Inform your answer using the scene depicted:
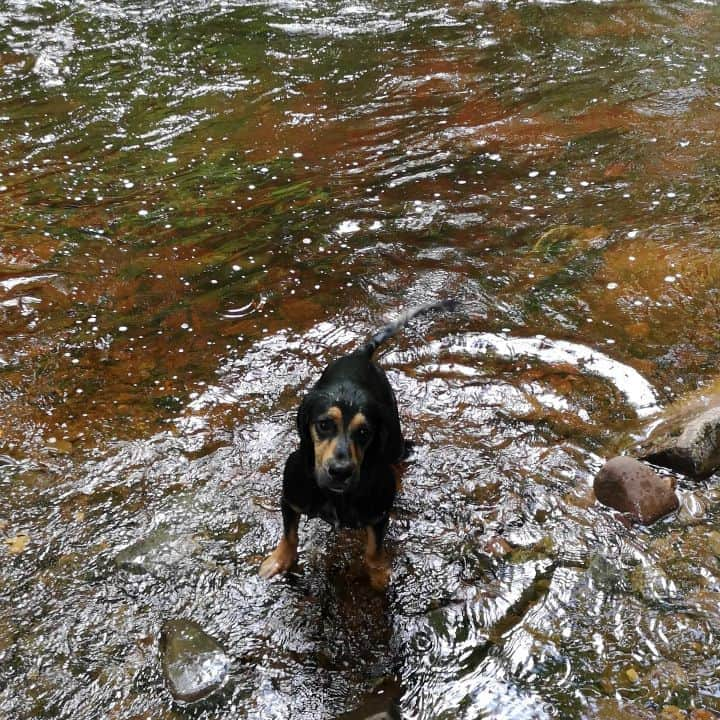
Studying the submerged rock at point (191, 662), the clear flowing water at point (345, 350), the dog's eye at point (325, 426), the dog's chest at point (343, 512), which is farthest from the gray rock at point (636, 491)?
the submerged rock at point (191, 662)

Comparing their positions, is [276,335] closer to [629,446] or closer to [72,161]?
[629,446]

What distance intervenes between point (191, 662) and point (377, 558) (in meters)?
1.01

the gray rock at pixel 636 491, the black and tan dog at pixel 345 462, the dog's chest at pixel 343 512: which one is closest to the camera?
the black and tan dog at pixel 345 462

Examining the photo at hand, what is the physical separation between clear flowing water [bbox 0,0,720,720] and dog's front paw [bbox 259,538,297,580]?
0.24 ft

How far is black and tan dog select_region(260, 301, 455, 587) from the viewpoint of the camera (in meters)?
3.12

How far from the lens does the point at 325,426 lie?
3.16 metres

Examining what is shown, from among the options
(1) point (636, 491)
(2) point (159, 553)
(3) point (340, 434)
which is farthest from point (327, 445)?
(1) point (636, 491)

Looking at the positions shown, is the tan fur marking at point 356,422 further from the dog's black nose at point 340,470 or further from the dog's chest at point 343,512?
the dog's chest at point 343,512

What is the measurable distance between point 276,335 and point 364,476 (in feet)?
7.54

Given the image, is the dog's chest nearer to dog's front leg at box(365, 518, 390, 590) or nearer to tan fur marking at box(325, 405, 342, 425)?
dog's front leg at box(365, 518, 390, 590)

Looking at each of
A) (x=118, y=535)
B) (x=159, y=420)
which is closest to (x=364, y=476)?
(x=118, y=535)

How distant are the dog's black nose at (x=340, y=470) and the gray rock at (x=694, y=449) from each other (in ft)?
6.56

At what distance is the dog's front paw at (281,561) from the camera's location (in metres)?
3.57

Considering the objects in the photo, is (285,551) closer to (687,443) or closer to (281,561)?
(281,561)
